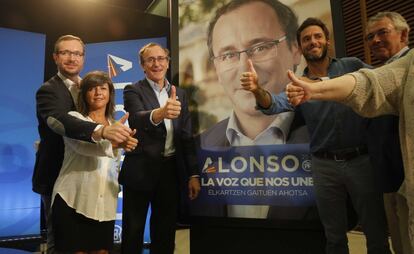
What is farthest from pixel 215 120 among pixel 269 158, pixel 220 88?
pixel 269 158

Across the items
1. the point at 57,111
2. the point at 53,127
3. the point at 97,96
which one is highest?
the point at 97,96

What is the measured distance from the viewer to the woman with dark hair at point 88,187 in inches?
77.2

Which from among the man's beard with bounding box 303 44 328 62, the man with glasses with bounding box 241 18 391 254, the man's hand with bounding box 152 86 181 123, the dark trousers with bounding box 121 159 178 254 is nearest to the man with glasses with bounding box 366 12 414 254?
the man with glasses with bounding box 241 18 391 254

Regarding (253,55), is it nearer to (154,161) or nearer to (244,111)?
(244,111)

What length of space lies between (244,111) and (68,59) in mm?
1457

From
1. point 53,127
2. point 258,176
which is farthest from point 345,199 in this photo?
point 53,127

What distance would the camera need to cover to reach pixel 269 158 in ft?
8.67

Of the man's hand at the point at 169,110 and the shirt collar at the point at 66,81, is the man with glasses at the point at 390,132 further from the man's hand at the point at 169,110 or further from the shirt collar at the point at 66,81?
the shirt collar at the point at 66,81

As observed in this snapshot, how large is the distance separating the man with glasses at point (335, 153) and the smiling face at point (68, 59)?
1.23 meters

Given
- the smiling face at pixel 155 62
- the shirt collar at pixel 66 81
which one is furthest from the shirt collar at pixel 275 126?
the shirt collar at pixel 66 81

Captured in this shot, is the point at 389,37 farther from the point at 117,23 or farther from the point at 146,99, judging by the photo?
the point at 117,23

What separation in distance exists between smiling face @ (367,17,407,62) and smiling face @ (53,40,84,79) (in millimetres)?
2089

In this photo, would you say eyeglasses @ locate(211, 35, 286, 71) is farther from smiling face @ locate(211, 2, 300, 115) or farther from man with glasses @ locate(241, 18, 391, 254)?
man with glasses @ locate(241, 18, 391, 254)

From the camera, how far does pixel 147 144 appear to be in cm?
245
